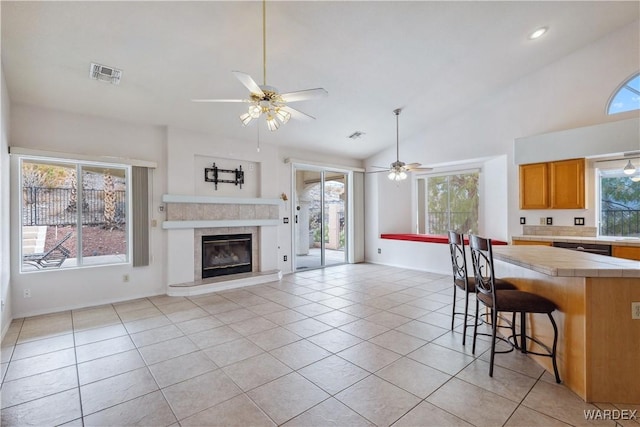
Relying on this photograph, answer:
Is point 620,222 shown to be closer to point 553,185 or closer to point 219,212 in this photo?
point 553,185

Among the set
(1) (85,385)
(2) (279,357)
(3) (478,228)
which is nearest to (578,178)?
(3) (478,228)

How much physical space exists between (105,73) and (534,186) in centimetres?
614

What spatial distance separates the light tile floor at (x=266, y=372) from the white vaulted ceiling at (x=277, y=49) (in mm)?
2845

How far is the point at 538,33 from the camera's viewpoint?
371cm

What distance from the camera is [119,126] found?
4434 millimetres

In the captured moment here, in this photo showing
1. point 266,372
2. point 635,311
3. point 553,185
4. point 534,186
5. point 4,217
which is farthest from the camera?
point 534,186

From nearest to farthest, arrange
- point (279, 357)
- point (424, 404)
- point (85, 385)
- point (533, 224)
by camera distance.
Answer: point (424, 404), point (85, 385), point (279, 357), point (533, 224)

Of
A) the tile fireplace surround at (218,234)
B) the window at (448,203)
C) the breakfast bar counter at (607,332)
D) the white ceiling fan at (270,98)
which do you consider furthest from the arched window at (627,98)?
the tile fireplace surround at (218,234)

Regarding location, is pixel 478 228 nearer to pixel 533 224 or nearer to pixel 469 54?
pixel 533 224

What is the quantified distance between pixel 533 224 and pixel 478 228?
158 cm

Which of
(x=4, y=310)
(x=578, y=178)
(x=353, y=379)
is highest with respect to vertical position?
(x=578, y=178)

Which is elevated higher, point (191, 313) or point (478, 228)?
point (478, 228)

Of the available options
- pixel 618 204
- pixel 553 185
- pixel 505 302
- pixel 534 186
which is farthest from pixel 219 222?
pixel 618 204

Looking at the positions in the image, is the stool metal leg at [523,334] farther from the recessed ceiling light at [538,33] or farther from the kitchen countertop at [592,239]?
the recessed ceiling light at [538,33]
